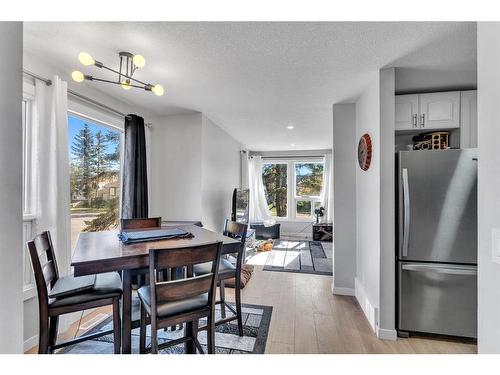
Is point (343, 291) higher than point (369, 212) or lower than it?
lower

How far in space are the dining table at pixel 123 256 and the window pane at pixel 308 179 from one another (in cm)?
542

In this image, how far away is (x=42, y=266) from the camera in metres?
1.60

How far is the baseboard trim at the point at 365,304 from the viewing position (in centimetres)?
221

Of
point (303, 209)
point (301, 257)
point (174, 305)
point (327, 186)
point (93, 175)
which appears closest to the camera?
point (174, 305)

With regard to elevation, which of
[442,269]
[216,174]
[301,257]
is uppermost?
[216,174]

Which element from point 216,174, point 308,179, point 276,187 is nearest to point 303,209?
point 308,179

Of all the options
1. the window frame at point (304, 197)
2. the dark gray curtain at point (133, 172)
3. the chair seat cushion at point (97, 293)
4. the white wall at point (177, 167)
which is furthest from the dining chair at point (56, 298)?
the window frame at point (304, 197)

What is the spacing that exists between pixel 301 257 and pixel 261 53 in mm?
3774

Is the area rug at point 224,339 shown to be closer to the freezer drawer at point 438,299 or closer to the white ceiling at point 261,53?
the freezer drawer at point 438,299

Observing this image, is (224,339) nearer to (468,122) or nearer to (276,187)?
(468,122)

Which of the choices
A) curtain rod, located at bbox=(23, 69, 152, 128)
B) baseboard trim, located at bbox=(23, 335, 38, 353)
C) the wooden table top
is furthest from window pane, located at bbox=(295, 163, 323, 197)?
baseboard trim, located at bbox=(23, 335, 38, 353)

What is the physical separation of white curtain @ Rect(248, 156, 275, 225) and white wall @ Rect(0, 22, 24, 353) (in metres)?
6.10
